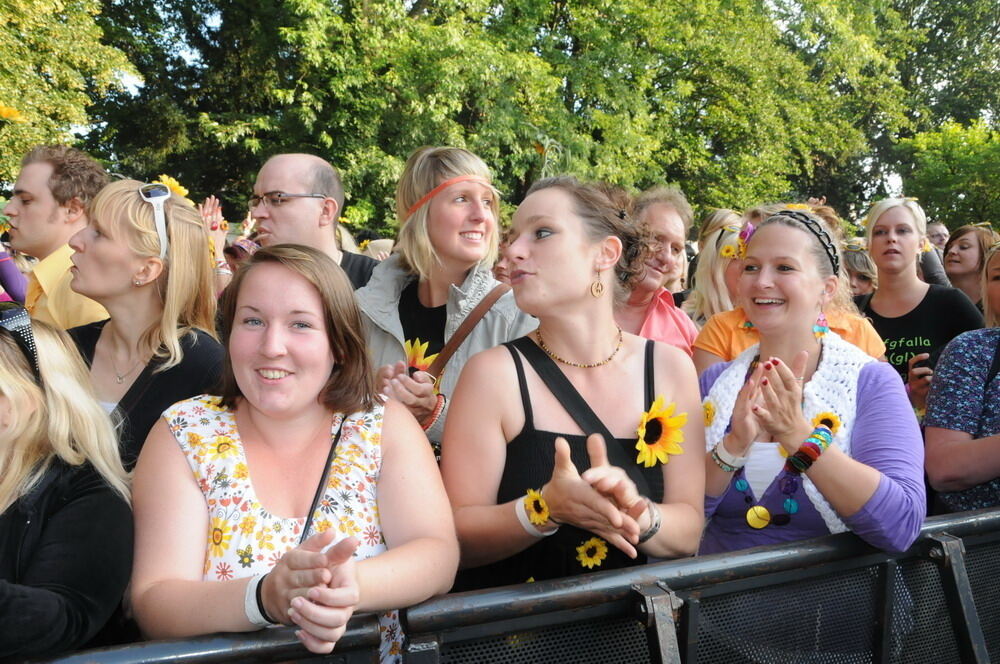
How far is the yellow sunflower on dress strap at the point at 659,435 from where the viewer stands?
82.2 inches

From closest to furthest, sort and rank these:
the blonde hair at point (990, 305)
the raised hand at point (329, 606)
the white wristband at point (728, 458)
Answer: the raised hand at point (329, 606), the white wristband at point (728, 458), the blonde hair at point (990, 305)

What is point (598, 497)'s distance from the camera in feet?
5.52

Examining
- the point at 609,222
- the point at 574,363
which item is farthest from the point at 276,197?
the point at 574,363

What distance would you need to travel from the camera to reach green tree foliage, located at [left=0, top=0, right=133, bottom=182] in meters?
13.0

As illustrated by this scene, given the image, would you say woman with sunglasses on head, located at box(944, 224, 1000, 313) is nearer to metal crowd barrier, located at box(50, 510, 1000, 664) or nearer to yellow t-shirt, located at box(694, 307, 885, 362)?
yellow t-shirt, located at box(694, 307, 885, 362)

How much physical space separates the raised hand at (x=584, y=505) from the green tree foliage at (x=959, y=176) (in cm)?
2600

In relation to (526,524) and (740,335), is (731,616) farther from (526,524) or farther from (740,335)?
(740,335)

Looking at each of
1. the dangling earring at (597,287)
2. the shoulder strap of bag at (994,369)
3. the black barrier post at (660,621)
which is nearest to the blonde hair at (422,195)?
the dangling earring at (597,287)

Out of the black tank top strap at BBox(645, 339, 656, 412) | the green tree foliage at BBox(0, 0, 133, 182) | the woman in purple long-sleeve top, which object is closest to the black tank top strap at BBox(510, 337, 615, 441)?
the black tank top strap at BBox(645, 339, 656, 412)

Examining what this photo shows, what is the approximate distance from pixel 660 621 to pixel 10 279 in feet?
14.6

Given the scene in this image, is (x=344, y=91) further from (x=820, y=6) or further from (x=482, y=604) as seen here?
(x=482, y=604)

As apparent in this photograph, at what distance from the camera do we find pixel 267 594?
1.44 m

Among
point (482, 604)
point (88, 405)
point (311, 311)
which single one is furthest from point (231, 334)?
point (482, 604)

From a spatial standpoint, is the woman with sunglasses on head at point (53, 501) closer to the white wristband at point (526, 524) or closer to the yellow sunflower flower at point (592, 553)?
the white wristband at point (526, 524)
